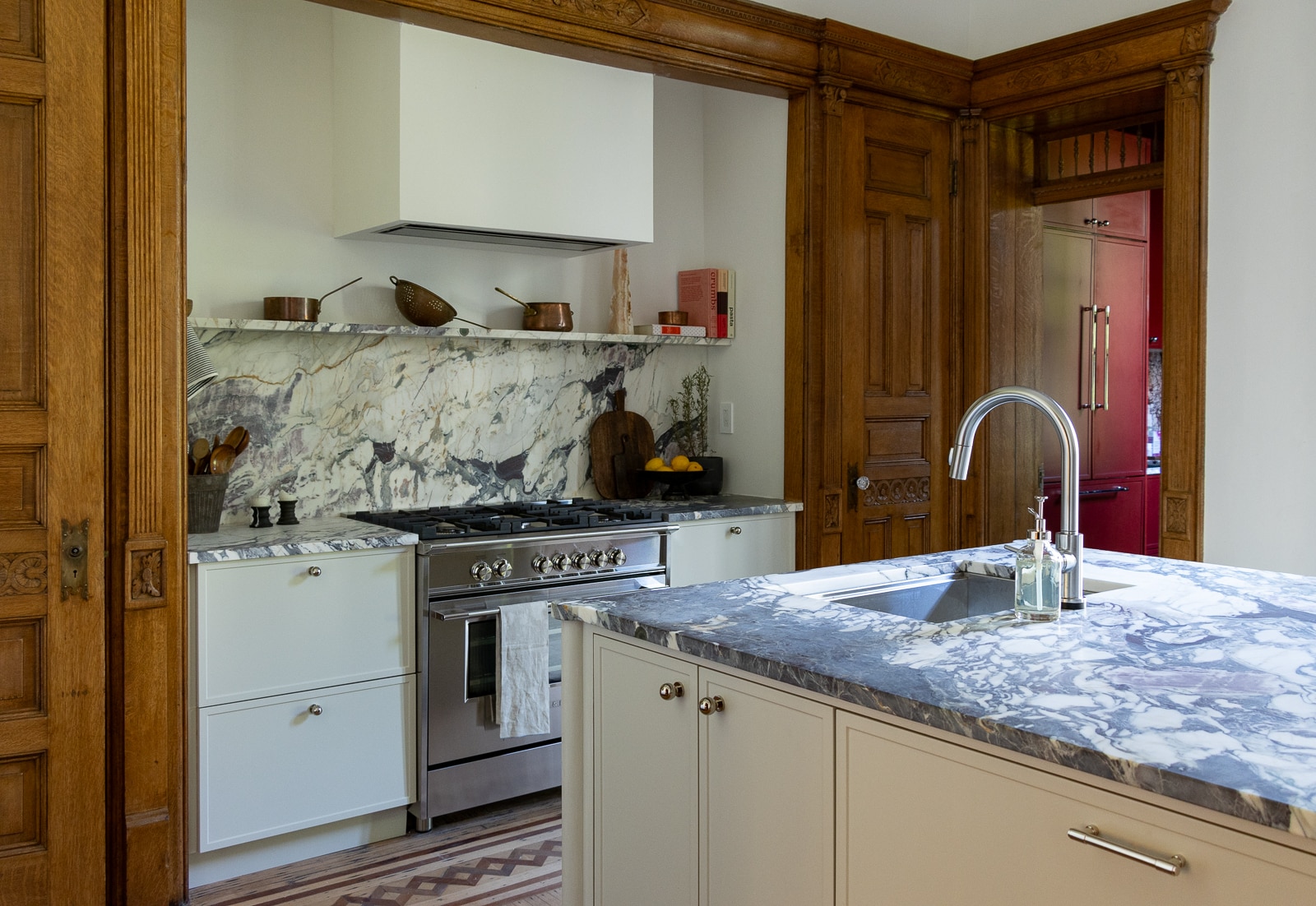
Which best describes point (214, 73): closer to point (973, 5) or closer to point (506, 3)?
point (506, 3)

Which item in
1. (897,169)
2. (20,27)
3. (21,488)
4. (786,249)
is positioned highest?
(897,169)

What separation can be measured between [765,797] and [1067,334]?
150 inches

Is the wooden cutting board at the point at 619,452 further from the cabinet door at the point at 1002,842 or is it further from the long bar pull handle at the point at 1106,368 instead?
the cabinet door at the point at 1002,842

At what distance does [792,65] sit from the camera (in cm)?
394

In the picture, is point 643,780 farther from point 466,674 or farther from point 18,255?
point 18,255

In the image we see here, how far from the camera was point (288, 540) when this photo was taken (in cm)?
309

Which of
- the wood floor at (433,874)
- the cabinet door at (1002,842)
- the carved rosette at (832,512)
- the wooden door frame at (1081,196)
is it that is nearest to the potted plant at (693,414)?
the carved rosette at (832,512)

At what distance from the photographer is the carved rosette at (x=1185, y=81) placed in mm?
3662

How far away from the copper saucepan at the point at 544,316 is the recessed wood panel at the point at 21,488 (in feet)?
6.08

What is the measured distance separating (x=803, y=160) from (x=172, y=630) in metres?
2.68

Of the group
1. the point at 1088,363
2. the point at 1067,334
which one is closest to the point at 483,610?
the point at 1067,334

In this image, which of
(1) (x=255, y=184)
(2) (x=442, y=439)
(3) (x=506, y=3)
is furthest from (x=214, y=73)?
(2) (x=442, y=439)

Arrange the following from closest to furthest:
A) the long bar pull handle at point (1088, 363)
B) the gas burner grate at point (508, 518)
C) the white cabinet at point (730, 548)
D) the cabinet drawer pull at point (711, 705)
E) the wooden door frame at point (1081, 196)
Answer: the cabinet drawer pull at point (711, 705)
the gas burner grate at point (508, 518)
the wooden door frame at point (1081, 196)
the white cabinet at point (730, 548)
the long bar pull handle at point (1088, 363)

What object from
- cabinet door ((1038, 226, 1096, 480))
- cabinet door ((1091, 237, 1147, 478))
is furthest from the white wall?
cabinet door ((1091, 237, 1147, 478))
